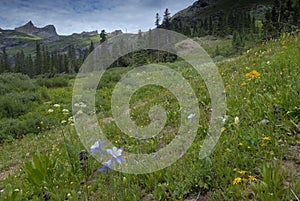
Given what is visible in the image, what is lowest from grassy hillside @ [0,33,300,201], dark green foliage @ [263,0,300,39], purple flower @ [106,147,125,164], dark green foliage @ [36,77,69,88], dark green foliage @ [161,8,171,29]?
grassy hillside @ [0,33,300,201]

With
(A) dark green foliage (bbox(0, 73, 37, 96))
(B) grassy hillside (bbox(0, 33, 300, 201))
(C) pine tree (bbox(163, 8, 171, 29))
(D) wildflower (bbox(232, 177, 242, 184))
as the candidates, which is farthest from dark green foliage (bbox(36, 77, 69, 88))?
(C) pine tree (bbox(163, 8, 171, 29))

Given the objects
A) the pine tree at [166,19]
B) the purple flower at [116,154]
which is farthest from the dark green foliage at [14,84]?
the pine tree at [166,19]

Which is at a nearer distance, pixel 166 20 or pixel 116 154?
pixel 116 154

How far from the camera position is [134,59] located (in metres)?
49.1

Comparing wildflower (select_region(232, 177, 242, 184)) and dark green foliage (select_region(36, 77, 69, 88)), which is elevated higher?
dark green foliage (select_region(36, 77, 69, 88))

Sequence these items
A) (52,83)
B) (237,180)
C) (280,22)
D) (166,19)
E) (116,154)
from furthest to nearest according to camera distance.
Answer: (166,19) → (52,83) → (280,22) → (237,180) → (116,154)

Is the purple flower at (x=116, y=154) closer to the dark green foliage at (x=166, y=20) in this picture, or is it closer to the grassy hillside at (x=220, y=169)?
the grassy hillside at (x=220, y=169)

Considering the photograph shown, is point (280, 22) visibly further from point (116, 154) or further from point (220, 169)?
point (116, 154)

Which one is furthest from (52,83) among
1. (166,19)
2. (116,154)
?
(166,19)

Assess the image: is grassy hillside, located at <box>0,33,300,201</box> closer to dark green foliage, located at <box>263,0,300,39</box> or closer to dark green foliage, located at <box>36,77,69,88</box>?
dark green foliage, located at <box>263,0,300,39</box>

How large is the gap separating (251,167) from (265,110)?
139 centimetres

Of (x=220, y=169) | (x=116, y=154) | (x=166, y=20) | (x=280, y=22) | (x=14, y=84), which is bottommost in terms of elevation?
(x=220, y=169)

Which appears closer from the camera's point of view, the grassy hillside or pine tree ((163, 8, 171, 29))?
the grassy hillside

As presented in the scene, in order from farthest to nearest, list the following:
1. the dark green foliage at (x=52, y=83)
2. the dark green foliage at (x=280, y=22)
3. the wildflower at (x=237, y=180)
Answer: the dark green foliage at (x=52, y=83) → the dark green foliage at (x=280, y=22) → the wildflower at (x=237, y=180)
